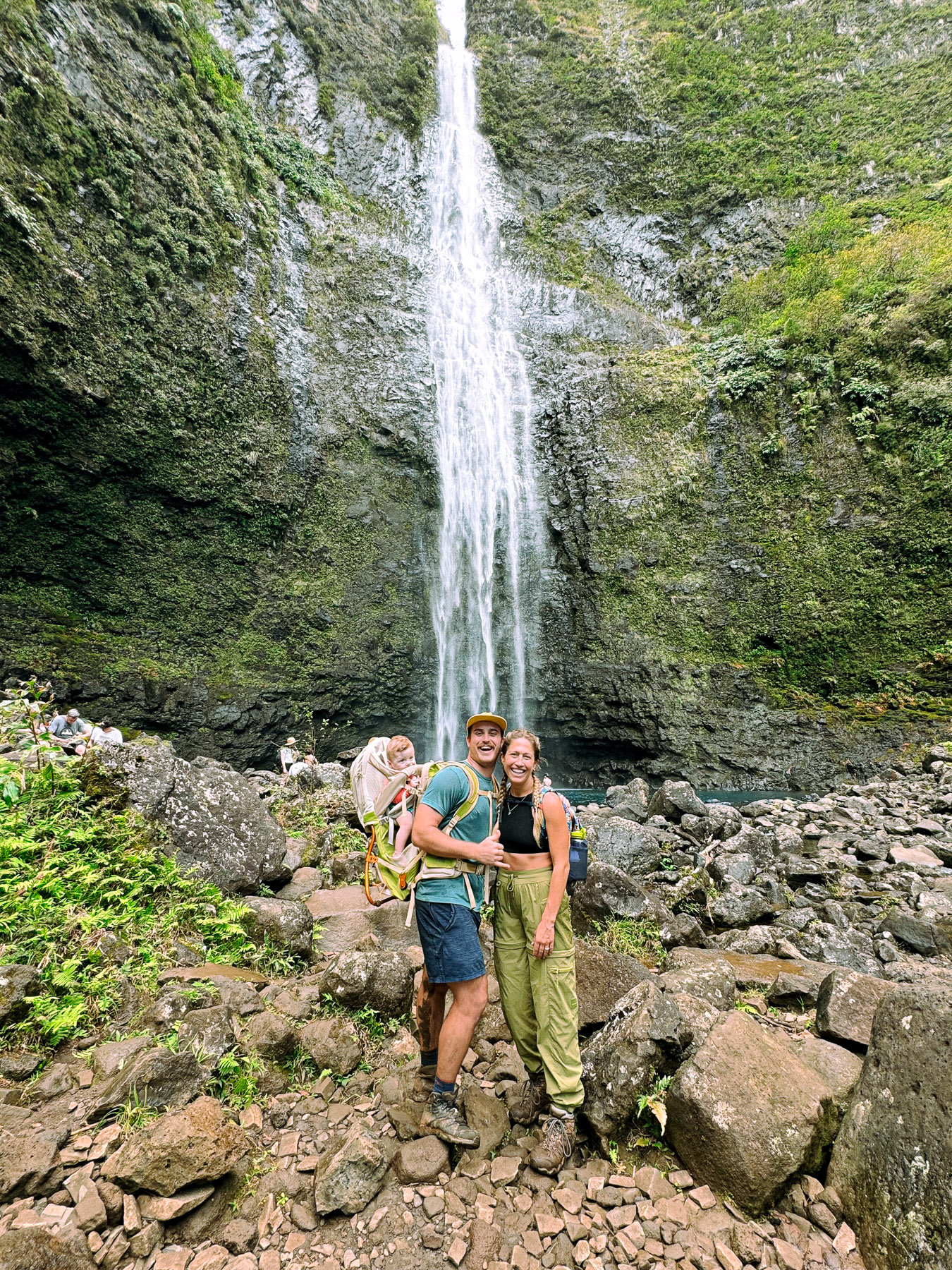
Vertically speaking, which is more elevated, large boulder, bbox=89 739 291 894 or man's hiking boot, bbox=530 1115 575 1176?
large boulder, bbox=89 739 291 894

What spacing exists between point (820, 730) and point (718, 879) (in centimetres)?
967

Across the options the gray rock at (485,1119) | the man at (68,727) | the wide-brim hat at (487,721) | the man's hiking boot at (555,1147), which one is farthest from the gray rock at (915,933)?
the man at (68,727)

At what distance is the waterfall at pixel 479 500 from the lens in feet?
52.2

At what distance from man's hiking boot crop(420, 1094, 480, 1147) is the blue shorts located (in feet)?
1.68

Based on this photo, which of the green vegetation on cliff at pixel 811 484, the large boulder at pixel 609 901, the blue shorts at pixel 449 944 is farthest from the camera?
the green vegetation on cliff at pixel 811 484

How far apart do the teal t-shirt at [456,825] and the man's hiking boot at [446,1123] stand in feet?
→ 2.76

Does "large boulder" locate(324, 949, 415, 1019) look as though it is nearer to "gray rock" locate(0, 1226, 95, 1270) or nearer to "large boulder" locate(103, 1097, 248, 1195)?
"large boulder" locate(103, 1097, 248, 1195)

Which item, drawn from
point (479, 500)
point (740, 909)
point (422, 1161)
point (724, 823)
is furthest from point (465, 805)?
point (479, 500)

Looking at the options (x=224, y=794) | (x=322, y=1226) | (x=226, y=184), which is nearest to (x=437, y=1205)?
(x=322, y=1226)

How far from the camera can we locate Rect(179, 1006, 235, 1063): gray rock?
2.56 m

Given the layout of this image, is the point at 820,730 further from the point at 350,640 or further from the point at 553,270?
the point at 553,270

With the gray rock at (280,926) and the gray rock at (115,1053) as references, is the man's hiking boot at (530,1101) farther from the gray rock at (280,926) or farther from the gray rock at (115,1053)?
the gray rock at (280,926)

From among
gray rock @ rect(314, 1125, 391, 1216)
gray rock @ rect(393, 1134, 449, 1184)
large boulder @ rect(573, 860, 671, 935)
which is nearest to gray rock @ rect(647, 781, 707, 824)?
large boulder @ rect(573, 860, 671, 935)

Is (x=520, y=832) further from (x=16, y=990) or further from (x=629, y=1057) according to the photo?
(x=16, y=990)
